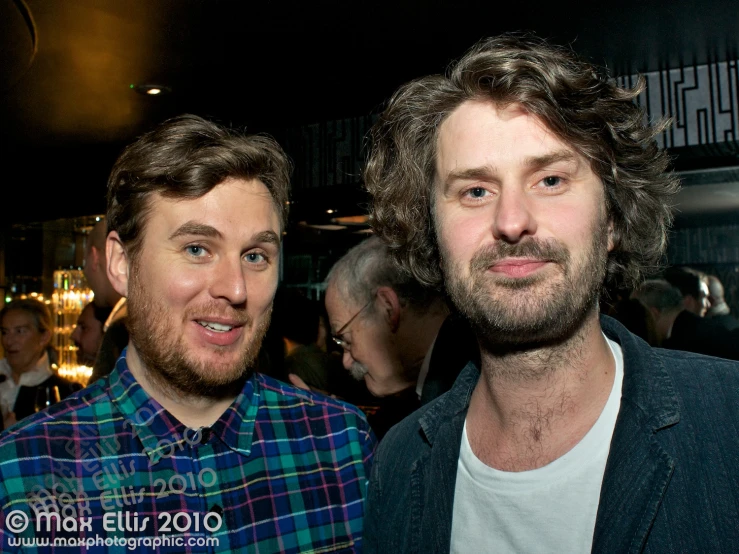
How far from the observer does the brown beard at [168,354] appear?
1.54 m

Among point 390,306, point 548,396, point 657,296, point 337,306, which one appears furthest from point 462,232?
point 657,296

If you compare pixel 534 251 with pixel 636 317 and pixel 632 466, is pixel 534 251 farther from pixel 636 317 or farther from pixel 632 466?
pixel 636 317

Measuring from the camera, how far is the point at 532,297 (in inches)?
59.1

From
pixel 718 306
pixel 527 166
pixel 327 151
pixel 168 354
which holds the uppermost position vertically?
pixel 327 151

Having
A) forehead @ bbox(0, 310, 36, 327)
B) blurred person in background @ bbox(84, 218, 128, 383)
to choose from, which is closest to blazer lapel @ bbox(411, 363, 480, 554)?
blurred person in background @ bbox(84, 218, 128, 383)

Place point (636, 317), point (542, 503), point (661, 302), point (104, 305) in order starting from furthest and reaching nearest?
point (661, 302), point (636, 317), point (104, 305), point (542, 503)

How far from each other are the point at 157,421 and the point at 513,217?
98 centimetres

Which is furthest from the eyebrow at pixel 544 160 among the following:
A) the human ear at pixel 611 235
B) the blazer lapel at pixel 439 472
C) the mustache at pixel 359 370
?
the mustache at pixel 359 370

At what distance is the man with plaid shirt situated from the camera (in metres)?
1.43

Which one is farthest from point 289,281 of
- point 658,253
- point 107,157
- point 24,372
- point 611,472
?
point 611,472

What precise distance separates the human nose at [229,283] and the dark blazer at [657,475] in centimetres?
66

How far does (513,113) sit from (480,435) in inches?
33.1

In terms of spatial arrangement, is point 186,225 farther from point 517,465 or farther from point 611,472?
point 611,472

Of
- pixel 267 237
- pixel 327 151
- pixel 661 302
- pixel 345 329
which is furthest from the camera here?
pixel 327 151
